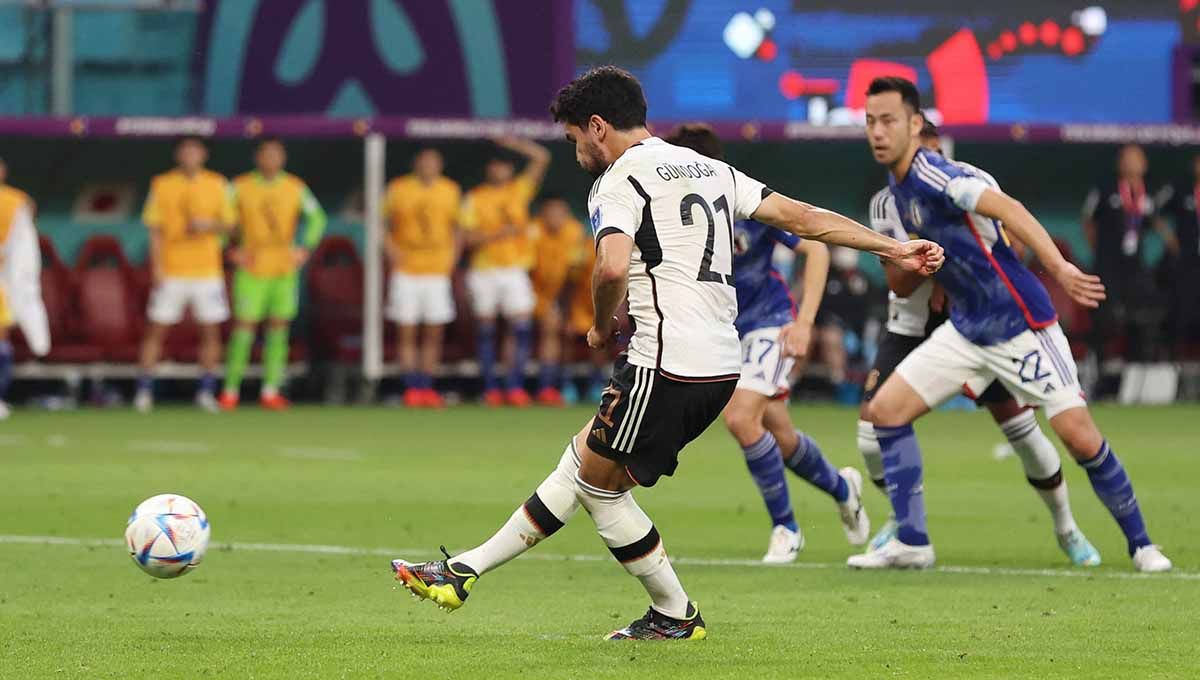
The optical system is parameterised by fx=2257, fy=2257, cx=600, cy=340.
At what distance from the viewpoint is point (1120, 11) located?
73.0 ft

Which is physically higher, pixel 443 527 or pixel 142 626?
pixel 142 626

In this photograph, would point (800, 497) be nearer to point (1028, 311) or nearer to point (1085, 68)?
point (1028, 311)

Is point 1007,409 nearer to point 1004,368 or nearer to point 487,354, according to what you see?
point 1004,368

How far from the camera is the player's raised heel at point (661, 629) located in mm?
7617

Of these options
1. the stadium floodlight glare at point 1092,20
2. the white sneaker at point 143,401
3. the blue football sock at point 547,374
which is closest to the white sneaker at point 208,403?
the white sneaker at point 143,401

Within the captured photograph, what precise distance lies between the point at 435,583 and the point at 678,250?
4.43ft

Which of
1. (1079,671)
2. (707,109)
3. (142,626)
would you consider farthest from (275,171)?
(1079,671)

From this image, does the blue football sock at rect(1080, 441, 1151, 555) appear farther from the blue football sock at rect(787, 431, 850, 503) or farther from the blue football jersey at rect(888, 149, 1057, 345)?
the blue football sock at rect(787, 431, 850, 503)

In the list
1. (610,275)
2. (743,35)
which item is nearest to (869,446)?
(610,275)

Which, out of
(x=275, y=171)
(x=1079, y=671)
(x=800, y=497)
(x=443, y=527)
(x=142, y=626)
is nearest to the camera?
(x=1079, y=671)

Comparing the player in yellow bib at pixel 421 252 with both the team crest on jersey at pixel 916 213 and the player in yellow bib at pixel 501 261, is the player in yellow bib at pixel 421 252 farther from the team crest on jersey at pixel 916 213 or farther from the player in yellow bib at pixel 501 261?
the team crest on jersey at pixel 916 213

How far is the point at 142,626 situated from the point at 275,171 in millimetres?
13394

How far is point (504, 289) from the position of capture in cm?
2206

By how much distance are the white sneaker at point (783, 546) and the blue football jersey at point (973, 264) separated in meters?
1.28
